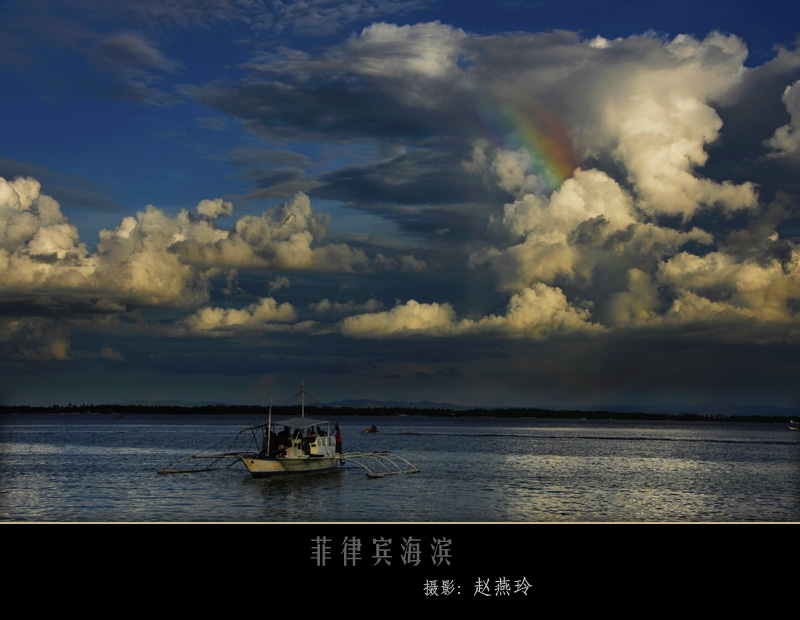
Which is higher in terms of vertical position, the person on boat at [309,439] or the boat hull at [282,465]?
the person on boat at [309,439]

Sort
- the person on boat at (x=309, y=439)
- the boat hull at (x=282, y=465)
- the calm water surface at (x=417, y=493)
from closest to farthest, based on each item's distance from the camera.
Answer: the calm water surface at (x=417, y=493), the boat hull at (x=282, y=465), the person on boat at (x=309, y=439)

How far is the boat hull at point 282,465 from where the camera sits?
69438 mm

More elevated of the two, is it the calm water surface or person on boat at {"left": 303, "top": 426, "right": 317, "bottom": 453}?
person on boat at {"left": 303, "top": 426, "right": 317, "bottom": 453}

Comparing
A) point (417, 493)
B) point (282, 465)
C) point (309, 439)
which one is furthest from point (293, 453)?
point (417, 493)

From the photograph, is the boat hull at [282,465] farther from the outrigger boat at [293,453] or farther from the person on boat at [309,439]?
the person on boat at [309,439]

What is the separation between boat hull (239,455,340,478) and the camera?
6944 cm

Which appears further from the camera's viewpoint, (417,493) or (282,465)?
(282,465)

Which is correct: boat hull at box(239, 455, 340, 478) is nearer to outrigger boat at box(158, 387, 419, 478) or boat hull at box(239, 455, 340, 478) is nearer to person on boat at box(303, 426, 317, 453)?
outrigger boat at box(158, 387, 419, 478)

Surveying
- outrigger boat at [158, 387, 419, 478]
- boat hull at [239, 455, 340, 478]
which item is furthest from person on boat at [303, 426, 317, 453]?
boat hull at [239, 455, 340, 478]

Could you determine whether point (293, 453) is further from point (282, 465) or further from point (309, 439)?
point (309, 439)

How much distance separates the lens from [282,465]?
2793 inches

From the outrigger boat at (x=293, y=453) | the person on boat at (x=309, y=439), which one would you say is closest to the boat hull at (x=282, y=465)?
the outrigger boat at (x=293, y=453)
